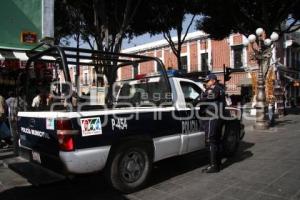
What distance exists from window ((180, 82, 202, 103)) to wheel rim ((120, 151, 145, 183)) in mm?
1720

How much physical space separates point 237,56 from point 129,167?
106 ft

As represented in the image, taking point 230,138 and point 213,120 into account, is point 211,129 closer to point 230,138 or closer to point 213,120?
point 213,120

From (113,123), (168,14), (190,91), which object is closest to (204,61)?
(168,14)

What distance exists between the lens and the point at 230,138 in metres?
7.75

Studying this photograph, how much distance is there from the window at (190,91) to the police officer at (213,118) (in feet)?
1.06

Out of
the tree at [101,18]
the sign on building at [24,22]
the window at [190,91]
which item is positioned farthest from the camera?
the tree at [101,18]

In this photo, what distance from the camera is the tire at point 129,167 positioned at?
5164 millimetres

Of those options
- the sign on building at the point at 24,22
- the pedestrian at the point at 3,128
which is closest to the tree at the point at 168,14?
the sign on building at the point at 24,22

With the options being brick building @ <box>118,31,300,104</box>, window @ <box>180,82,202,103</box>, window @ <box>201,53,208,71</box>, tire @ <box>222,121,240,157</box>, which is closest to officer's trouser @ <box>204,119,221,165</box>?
window @ <box>180,82,202,103</box>

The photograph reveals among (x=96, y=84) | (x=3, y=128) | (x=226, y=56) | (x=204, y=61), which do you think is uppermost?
(x=226, y=56)

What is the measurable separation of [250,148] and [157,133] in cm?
426

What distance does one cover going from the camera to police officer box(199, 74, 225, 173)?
21.3 feet

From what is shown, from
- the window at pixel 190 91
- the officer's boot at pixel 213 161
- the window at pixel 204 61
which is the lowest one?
the officer's boot at pixel 213 161

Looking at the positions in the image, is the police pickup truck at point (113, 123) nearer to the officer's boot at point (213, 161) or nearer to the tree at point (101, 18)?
the officer's boot at point (213, 161)
